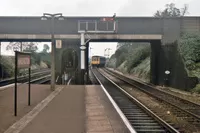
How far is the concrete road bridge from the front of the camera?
33.0 meters

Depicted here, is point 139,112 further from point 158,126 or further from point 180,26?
point 180,26

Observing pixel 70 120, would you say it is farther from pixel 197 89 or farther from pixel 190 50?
pixel 190 50

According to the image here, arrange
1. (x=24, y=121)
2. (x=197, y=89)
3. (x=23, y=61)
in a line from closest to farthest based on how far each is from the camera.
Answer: (x=24, y=121) < (x=23, y=61) < (x=197, y=89)

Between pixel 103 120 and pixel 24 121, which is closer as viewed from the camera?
pixel 24 121

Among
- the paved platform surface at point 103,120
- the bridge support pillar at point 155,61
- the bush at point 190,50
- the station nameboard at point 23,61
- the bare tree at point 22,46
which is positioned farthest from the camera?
the bare tree at point 22,46

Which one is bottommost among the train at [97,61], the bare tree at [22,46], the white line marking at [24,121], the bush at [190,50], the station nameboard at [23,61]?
the white line marking at [24,121]

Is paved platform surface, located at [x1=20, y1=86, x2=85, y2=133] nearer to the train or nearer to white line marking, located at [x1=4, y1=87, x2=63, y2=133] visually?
white line marking, located at [x1=4, y1=87, x2=63, y2=133]

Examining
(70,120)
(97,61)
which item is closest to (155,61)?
(70,120)

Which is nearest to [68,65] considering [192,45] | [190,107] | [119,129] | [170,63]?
[170,63]

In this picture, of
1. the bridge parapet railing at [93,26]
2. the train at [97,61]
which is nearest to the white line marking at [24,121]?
the bridge parapet railing at [93,26]

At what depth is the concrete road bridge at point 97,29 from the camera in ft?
108

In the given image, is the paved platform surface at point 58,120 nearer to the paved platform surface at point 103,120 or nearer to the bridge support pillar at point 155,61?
the paved platform surface at point 103,120

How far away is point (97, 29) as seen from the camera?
34156 millimetres

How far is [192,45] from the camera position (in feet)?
94.5
